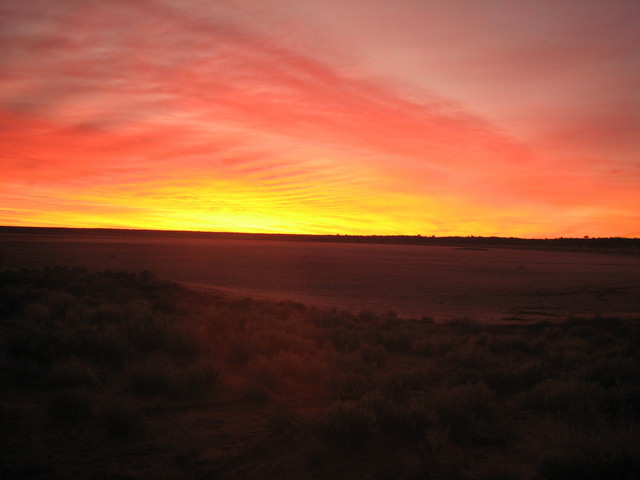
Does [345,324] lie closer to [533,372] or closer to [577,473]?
[533,372]

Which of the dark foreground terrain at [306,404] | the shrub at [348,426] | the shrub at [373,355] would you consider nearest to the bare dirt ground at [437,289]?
the shrub at [373,355]

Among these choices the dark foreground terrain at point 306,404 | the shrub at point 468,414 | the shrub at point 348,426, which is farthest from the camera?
the shrub at point 468,414

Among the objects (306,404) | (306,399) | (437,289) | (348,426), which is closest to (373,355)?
(306,399)

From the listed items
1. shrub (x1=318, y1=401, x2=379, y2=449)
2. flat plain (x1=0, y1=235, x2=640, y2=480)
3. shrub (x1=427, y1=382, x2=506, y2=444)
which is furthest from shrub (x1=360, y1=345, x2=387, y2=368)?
shrub (x1=318, y1=401, x2=379, y2=449)

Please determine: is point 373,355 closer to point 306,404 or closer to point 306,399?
point 306,399

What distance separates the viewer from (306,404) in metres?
7.79

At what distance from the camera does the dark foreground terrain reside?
5504 millimetres

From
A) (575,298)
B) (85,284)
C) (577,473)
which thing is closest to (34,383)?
(577,473)

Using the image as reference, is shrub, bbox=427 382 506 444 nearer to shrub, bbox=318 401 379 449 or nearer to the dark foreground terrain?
the dark foreground terrain

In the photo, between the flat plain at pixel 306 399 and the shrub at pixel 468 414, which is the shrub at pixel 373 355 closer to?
the flat plain at pixel 306 399

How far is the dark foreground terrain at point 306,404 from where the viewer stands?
550 centimetres

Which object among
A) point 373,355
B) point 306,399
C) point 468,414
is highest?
point 468,414

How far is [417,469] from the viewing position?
5.50 meters

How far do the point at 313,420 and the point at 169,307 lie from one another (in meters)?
11.6
